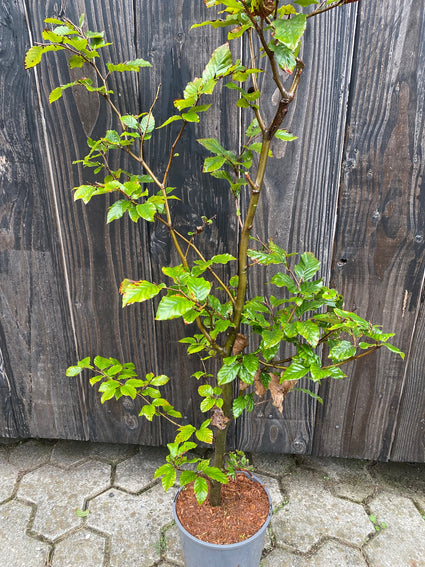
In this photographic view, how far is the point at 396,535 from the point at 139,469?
1085 mm

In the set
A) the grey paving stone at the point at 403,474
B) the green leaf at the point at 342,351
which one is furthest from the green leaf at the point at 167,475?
the grey paving stone at the point at 403,474

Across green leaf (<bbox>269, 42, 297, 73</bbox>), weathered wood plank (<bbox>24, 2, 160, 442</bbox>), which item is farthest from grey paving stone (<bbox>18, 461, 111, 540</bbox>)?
green leaf (<bbox>269, 42, 297, 73</bbox>)

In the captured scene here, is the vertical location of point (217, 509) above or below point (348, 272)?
below

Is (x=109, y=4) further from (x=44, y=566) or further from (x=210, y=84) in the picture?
(x=44, y=566)

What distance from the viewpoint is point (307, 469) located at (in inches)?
72.6

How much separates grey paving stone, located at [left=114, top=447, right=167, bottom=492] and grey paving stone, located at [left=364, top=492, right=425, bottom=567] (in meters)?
0.92

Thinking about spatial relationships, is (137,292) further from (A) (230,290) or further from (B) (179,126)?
(B) (179,126)

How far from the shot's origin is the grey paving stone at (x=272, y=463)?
1.84 m

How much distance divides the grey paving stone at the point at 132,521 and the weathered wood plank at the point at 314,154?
3.23 feet

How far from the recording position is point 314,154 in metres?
1.32

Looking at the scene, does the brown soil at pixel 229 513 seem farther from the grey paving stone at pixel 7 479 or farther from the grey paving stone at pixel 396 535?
the grey paving stone at pixel 7 479

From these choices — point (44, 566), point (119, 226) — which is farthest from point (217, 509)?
point (119, 226)

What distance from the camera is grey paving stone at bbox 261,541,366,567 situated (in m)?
1.44

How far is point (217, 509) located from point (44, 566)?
0.68m
